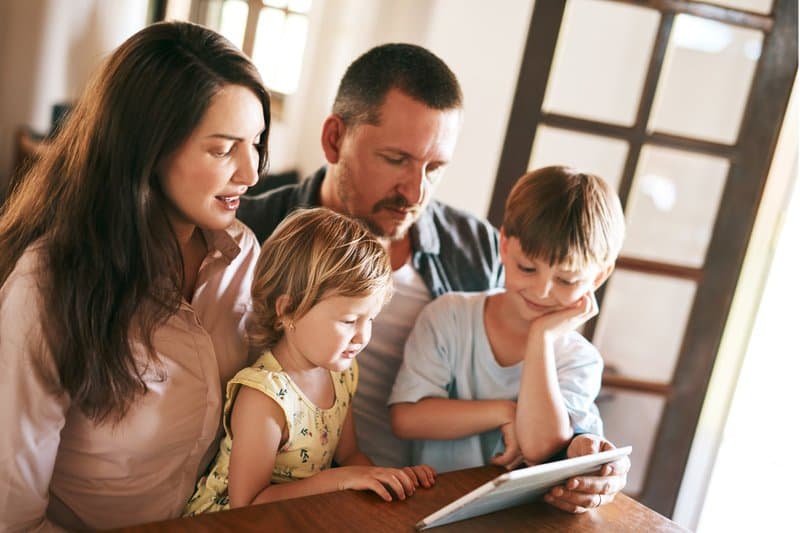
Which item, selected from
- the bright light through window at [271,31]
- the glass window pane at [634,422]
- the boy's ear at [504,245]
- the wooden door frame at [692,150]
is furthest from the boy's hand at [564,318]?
the bright light through window at [271,31]

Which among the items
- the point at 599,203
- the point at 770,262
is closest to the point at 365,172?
the point at 599,203

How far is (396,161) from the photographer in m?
1.81

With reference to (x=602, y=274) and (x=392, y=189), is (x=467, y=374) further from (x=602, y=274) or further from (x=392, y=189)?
(x=392, y=189)

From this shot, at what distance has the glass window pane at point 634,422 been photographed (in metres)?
2.57

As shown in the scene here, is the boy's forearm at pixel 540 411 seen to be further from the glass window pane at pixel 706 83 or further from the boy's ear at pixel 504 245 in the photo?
the glass window pane at pixel 706 83

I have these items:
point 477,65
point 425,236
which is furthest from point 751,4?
point 425,236

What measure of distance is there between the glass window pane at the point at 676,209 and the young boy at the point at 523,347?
913 millimetres

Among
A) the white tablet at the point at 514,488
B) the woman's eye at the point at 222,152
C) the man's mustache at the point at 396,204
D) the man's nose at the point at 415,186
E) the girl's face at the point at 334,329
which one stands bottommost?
the white tablet at the point at 514,488

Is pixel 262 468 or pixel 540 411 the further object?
pixel 540 411

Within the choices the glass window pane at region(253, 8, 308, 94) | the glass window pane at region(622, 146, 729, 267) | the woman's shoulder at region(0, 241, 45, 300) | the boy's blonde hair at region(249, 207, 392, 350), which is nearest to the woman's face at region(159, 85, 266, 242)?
the boy's blonde hair at region(249, 207, 392, 350)

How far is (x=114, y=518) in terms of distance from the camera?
4.46 feet

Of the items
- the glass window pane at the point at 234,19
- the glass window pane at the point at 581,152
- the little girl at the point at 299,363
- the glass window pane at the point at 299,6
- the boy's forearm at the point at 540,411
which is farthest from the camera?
the glass window pane at the point at 234,19

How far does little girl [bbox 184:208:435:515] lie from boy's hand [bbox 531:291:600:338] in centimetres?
29

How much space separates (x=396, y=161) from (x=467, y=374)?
0.50 m
